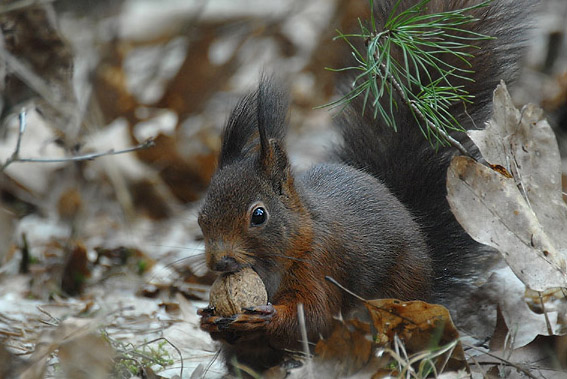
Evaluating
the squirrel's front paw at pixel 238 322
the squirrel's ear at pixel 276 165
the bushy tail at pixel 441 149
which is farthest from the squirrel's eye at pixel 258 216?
the bushy tail at pixel 441 149

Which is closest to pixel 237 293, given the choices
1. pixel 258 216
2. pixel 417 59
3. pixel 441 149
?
pixel 258 216

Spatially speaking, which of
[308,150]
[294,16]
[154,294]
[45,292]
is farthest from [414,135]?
[294,16]

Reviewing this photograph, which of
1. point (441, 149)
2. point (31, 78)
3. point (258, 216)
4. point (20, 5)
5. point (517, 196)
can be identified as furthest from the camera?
point (31, 78)

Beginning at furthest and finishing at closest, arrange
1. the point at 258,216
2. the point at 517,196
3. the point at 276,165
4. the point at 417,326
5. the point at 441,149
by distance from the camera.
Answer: the point at 441,149 < the point at 276,165 < the point at 258,216 < the point at 517,196 < the point at 417,326

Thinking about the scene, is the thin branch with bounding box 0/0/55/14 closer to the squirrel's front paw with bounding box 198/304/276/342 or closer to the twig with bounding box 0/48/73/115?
the twig with bounding box 0/48/73/115

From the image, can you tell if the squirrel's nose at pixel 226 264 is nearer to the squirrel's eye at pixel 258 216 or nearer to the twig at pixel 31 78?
the squirrel's eye at pixel 258 216

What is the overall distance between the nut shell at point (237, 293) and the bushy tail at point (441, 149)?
776mm

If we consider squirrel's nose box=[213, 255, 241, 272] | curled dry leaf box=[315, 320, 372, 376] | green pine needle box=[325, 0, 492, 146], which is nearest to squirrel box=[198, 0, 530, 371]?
squirrel's nose box=[213, 255, 241, 272]

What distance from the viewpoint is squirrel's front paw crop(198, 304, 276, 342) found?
2.18 metres

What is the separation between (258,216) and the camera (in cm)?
233

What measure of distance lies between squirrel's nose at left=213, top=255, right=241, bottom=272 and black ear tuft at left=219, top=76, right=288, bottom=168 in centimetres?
38

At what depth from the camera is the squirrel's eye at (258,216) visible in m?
2.32

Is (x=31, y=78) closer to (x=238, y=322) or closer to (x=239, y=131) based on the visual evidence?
(x=239, y=131)

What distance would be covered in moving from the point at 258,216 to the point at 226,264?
0.63 ft
